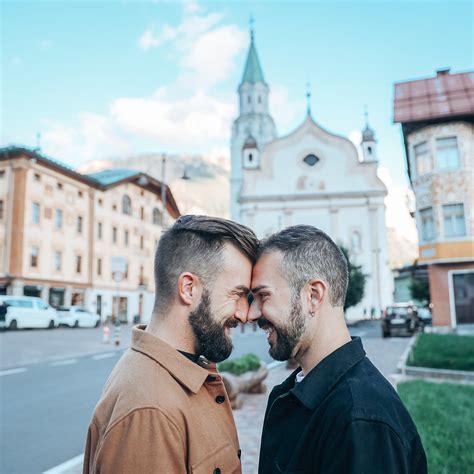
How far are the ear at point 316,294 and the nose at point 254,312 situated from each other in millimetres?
223

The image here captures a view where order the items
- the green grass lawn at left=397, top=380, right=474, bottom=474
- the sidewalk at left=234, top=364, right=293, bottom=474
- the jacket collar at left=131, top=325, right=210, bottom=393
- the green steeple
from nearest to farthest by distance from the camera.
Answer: the jacket collar at left=131, top=325, right=210, bottom=393, the green grass lawn at left=397, top=380, right=474, bottom=474, the sidewalk at left=234, top=364, right=293, bottom=474, the green steeple

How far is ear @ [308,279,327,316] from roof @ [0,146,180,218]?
36441 millimetres

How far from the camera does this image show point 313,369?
1.83m

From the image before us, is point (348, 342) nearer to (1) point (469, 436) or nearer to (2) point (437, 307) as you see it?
(1) point (469, 436)

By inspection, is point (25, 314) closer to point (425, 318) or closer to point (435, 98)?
point (435, 98)

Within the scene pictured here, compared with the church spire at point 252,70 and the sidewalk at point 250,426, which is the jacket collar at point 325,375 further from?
the church spire at point 252,70

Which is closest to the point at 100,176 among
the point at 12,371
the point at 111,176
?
the point at 111,176

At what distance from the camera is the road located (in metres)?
6.30

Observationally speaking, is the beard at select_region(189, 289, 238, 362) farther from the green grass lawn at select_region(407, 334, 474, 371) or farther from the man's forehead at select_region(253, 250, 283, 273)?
the green grass lawn at select_region(407, 334, 474, 371)

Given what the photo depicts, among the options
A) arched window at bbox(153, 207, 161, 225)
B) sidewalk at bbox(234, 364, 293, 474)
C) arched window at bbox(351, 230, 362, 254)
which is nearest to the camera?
sidewalk at bbox(234, 364, 293, 474)

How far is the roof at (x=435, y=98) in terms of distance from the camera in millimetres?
23484

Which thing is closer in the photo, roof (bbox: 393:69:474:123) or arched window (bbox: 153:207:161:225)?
roof (bbox: 393:69:474:123)

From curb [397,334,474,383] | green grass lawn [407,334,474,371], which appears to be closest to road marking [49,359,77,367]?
curb [397,334,474,383]

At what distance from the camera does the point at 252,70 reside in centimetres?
8556
